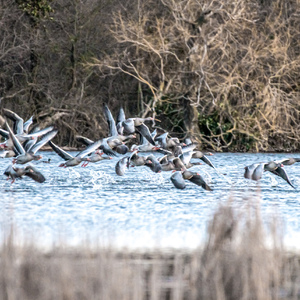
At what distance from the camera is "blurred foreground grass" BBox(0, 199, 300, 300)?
205 inches

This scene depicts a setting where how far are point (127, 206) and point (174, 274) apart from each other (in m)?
6.47

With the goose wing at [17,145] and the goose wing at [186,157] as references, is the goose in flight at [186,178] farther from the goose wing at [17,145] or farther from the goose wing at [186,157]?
the goose wing at [17,145]

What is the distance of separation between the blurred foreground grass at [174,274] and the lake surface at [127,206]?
0.27 meters

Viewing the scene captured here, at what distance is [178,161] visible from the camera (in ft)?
53.1

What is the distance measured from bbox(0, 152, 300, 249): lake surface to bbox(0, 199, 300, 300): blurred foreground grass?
274 mm

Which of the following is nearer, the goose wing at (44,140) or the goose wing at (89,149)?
the goose wing at (44,140)

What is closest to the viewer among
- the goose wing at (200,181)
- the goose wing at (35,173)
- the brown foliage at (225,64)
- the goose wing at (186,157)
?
the goose wing at (200,181)

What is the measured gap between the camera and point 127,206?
12281 millimetres

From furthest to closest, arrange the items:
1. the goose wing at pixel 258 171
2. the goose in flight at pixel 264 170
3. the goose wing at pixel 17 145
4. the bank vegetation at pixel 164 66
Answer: the bank vegetation at pixel 164 66 → the goose wing at pixel 17 145 → the goose in flight at pixel 264 170 → the goose wing at pixel 258 171

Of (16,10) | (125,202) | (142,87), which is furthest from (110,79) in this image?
→ (125,202)

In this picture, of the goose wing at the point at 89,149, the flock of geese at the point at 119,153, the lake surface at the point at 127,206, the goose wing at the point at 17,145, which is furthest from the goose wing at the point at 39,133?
the lake surface at the point at 127,206

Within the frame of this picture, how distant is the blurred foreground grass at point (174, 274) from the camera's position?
17.1ft

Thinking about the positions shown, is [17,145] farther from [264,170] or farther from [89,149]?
[264,170]

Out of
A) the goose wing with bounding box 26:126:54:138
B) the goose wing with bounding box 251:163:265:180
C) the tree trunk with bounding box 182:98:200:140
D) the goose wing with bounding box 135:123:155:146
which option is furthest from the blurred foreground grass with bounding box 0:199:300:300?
the tree trunk with bounding box 182:98:200:140
